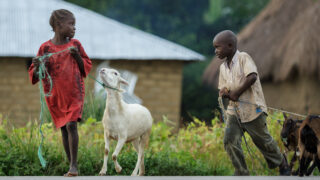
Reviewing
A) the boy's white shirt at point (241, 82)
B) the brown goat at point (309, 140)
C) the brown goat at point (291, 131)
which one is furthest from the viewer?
the brown goat at point (291, 131)

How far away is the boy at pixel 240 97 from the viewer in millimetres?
6195

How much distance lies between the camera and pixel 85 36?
15.8 m

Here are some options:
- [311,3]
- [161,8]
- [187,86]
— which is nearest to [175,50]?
[311,3]

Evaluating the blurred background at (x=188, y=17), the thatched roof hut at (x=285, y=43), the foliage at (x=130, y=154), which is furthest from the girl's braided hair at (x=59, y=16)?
the blurred background at (x=188, y=17)

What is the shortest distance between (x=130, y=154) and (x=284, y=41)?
36.1 ft

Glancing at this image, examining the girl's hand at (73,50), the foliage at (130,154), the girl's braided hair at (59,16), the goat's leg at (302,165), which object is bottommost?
the foliage at (130,154)

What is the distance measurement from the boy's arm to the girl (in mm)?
1636

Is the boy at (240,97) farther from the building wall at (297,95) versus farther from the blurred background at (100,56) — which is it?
the building wall at (297,95)

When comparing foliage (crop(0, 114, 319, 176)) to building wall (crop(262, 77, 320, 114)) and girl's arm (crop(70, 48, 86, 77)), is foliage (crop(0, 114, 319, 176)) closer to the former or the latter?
girl's arm (crop(70, 48, 86, 77))

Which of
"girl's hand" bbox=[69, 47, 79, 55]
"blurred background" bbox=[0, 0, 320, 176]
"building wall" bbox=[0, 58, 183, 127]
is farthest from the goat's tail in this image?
"building wall" bbox=[0, 58, 183, 127]

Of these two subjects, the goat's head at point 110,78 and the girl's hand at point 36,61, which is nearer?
the girl's hand at point 36,61

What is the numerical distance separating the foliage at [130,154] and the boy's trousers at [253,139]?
298 mm

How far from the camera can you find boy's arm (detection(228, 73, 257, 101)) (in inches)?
241

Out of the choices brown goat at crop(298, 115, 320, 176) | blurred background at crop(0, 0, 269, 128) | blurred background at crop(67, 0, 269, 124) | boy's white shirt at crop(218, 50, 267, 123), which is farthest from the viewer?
blurred background at crop(67, 0, 269, 124)
